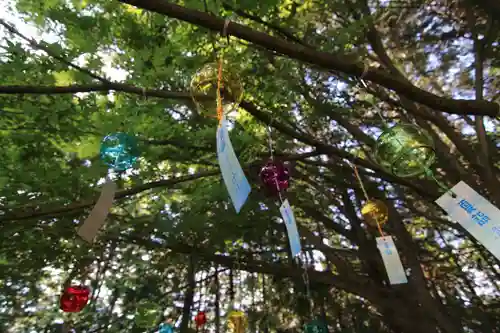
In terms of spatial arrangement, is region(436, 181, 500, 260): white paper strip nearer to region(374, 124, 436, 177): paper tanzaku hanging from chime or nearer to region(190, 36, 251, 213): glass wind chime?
region(374, 124, 436, 177): paper tanzaku hanging from chime

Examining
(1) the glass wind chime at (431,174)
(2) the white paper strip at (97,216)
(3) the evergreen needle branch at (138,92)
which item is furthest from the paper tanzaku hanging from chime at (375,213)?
(2) the white paper strip at (97,216)

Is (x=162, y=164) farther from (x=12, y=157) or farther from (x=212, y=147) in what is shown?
(x=12, y=157)

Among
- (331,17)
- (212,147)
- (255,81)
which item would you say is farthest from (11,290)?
(331,17)

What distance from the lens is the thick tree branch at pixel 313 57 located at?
1097 mm

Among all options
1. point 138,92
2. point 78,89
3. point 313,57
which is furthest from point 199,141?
point 313,57

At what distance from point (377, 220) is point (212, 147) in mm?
1048

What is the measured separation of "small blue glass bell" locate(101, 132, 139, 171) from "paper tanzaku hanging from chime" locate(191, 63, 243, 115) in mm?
474

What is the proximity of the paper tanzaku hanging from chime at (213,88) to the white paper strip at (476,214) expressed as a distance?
2.75ft

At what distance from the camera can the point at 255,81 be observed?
2.65m

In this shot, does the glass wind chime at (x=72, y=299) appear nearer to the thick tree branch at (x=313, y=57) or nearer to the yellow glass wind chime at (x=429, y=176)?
the yellow glass wind chime at (x=429, y=176)

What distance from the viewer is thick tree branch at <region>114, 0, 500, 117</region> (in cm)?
110

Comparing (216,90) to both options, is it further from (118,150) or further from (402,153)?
(402,153)

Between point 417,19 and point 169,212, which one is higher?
point 417,19

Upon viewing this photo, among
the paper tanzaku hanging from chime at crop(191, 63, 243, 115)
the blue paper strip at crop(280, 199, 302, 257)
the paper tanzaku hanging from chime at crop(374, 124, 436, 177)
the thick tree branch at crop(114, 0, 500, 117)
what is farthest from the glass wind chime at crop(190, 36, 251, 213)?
the paper tanzaku hanging from chime at crop(374, 124, 436, 177)
